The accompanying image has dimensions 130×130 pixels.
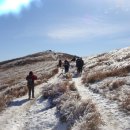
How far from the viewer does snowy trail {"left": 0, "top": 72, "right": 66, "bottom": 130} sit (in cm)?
1945

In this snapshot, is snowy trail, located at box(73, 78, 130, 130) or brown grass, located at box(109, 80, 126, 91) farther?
brown grass, located at box(109, 80, 126, 91)

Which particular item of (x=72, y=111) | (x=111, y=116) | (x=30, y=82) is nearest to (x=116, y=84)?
(x=72, y=111)

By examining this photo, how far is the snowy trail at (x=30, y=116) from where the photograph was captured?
19.5m

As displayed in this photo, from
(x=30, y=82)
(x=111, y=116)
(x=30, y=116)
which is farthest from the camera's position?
(x=30, y=82)

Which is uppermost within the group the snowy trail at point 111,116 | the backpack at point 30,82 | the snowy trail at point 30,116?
the backpack at point 30,82

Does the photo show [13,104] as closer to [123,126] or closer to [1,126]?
[1,126]

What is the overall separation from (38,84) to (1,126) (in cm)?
1936

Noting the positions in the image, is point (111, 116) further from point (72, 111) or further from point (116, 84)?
point (116, 84)

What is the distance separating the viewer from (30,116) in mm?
22562

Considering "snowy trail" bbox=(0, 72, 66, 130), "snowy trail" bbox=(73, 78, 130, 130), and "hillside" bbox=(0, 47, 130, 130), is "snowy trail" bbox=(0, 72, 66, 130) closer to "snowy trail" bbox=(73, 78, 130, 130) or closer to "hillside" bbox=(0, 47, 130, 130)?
"hillside" bbox=(0, 47, 130, 130)

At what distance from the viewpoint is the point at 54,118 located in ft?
66.0

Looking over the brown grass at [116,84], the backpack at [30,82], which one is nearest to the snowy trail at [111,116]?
the brown grass at [116,84]

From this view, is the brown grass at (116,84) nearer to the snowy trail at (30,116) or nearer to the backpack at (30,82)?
the snowy trail at (30,116)

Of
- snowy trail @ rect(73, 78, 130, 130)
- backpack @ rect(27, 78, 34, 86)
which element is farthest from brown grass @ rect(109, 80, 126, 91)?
backpack @ rect(27, 78, 34, 86)
